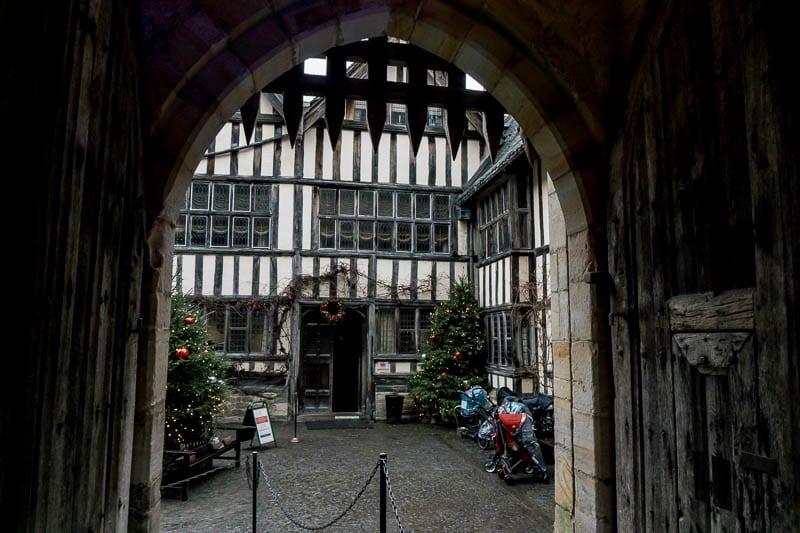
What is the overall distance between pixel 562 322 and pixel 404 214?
9.91 metres

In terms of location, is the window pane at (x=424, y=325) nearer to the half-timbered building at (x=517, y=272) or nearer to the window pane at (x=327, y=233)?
the half-timbered building at (x=517, y=272)

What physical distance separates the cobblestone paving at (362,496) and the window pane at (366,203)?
5.66m

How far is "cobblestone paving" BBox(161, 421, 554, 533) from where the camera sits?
524 cm

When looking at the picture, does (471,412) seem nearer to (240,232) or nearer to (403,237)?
(403,237)

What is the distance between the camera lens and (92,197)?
4.92ft

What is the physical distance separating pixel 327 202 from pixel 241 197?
6.90 feet

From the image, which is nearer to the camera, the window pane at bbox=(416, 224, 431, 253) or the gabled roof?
the gabled roof

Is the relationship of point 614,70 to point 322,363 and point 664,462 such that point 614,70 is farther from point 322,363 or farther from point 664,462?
point 322,363

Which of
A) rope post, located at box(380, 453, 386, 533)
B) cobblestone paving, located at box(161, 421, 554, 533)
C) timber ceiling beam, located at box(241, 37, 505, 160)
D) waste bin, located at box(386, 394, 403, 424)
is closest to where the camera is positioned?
timber ceiling beam, located at box(241, 37, 505, 160)

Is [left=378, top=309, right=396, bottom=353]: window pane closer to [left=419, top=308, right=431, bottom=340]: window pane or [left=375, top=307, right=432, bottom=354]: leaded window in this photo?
[left=375, top=307, right=432, bottom=354]: leaded window

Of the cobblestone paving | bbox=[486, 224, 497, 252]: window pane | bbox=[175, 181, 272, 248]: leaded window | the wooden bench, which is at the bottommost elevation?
the cobblestone paving

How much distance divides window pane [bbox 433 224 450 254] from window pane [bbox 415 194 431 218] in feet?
1.28

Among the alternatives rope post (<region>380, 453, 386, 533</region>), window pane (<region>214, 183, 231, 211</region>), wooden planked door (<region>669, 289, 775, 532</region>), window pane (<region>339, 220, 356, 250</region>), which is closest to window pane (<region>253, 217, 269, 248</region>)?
window pane (<region>214, 183, 231, 211</region>)

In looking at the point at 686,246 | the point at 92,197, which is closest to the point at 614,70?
the point at 686,246
